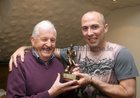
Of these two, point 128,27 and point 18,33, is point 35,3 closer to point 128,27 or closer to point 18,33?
point 18,33

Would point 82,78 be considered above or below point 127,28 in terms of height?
below

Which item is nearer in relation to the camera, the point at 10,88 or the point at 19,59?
the point at 10,88

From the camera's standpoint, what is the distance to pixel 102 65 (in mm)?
1810

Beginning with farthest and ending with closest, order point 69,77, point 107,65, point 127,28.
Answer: point 127,28 < point 107,65 < point 69,77

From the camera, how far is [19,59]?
172 centimetres

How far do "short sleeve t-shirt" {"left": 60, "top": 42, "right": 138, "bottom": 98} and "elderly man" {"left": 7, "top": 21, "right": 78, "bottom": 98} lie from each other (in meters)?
0.20

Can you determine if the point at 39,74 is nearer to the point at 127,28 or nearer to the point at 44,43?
the point at 44,43

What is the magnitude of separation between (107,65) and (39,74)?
1.56 ft

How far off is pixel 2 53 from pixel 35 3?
3.83 feet

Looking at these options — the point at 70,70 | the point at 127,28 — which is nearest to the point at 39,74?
the point at 70,70

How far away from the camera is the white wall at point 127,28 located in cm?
379

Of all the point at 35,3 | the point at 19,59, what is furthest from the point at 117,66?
the point at 35,3

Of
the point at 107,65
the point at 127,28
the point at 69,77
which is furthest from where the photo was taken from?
the point at 127,28

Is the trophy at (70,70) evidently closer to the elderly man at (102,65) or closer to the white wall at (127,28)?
the elderly man at (102,65)
